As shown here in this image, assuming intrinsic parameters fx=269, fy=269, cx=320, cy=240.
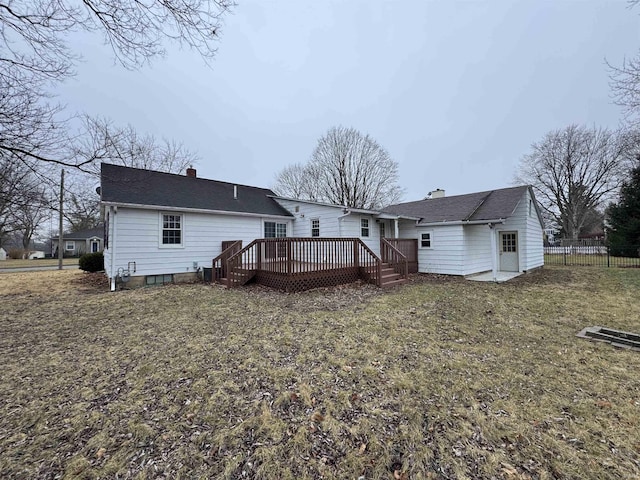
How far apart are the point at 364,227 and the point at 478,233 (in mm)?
5412

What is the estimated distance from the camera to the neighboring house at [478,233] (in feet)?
39.1

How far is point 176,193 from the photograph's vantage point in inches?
440

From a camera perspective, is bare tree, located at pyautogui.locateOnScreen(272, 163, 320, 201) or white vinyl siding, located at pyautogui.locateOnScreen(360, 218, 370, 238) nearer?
white vinyl siding, located at pyautogui.locateOnScreen(360, 218, 370, 238)

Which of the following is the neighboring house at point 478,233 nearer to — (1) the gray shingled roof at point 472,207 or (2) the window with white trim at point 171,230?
(1) the gray shingled roof at point 472,207

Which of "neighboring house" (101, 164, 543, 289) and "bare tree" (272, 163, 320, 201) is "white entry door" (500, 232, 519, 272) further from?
"bare tree" (272, 163, 320, 201)

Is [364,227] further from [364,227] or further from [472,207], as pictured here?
[472,207]

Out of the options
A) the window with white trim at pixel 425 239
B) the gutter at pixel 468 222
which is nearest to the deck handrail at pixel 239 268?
the window with white trim at pixel 425 239

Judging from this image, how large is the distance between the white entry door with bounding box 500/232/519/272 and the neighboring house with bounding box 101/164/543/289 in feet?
0.14

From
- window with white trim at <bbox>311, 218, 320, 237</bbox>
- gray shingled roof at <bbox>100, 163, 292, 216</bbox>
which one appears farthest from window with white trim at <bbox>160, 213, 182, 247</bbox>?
window with white trim at <bbox>311, 218, 320, 237</bbox>

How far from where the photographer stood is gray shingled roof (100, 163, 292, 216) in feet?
31.3

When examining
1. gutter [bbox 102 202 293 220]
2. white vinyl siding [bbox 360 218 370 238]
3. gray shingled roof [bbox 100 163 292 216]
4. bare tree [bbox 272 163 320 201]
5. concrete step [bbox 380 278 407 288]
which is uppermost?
bare tree [bbox 272 163 320 201]

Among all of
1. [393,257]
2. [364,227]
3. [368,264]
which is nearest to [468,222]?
[393,257]

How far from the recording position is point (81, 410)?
2750 mm

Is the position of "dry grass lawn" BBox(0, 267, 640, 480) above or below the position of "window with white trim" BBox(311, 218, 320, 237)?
below
